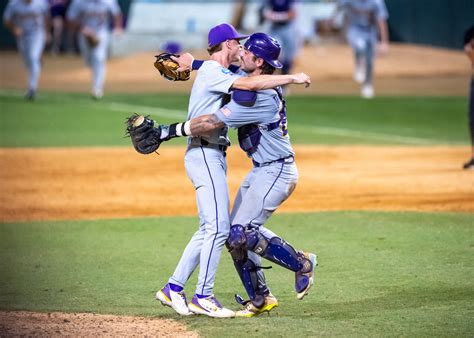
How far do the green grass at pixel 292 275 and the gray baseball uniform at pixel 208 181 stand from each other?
36 centimetres

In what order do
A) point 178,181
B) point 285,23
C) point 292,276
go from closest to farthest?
point 292,276 → point 178,181 → point 285,23

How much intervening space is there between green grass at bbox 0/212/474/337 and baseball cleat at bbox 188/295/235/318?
0.07 m

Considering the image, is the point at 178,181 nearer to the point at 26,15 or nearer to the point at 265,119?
the point at 265,119

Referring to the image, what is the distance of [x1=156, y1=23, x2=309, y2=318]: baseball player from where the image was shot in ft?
22.3

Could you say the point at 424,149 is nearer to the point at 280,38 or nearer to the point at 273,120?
the point at 280,38

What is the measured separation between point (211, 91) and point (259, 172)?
0.64 meters

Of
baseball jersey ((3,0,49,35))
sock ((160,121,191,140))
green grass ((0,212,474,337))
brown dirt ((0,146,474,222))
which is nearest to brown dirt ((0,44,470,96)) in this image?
baseball jersey ((3,0,49,35))

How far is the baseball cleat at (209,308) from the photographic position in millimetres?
6828

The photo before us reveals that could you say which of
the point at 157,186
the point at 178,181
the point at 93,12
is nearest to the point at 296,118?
the point at 93,12

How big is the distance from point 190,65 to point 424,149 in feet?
31.2

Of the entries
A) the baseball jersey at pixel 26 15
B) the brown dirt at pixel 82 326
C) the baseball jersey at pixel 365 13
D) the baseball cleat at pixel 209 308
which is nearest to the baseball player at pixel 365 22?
the baseball jersey at pixel 365 13

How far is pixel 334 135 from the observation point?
59.3 feet

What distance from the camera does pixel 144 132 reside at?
22.4 feet

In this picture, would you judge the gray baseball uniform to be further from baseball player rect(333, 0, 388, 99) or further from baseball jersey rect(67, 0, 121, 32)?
baseball jersey rect(67, 0, 121, 32)
